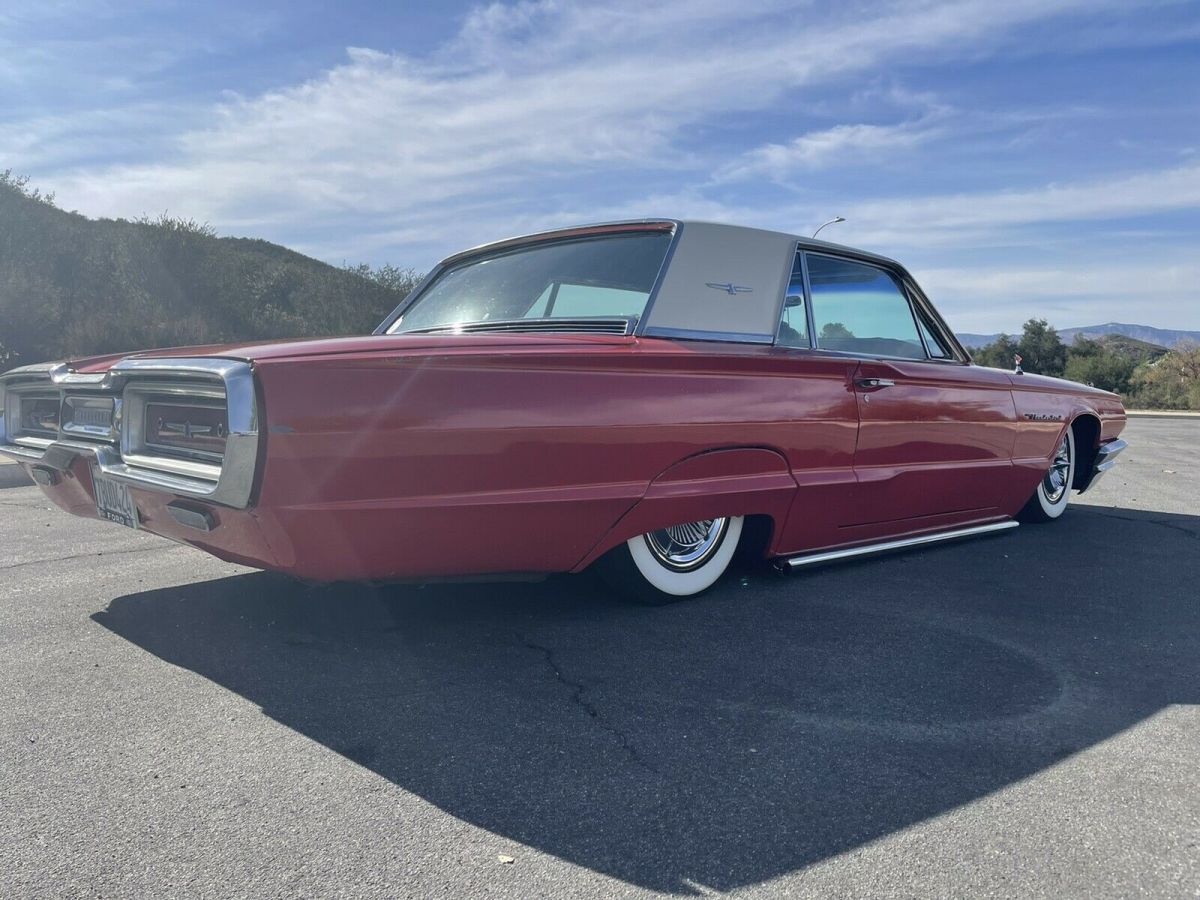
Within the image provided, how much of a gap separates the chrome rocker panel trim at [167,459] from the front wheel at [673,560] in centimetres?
134

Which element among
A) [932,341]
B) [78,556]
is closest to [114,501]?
[78,556]

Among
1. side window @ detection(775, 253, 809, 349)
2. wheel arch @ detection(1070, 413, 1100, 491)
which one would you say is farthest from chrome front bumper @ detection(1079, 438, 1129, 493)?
side window @ detection(775, 253, 809, 349)

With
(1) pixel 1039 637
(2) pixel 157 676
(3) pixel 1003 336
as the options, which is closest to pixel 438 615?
(2) pixel 157 676

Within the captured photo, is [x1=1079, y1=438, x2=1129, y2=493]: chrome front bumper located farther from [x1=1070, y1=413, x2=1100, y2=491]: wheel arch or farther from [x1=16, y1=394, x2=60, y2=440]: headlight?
[x1=16, y1=394, x2=60, y2=440]: headlight

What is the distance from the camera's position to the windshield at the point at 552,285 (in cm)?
347

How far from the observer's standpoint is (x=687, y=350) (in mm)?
3186

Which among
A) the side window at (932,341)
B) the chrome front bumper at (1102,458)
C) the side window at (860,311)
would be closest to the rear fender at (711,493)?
the side window at (860,311)

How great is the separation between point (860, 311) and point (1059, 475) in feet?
7.67

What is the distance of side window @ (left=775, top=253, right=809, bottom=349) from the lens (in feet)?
12.3

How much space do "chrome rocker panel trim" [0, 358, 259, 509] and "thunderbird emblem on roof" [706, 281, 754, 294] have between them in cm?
175

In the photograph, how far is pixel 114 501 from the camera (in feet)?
10.2

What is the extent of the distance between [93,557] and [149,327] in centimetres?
1669

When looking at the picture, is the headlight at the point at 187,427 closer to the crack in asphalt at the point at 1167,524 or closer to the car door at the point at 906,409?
the car door at the point at 906,409

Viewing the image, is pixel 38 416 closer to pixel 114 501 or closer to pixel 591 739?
pixel 114 501
